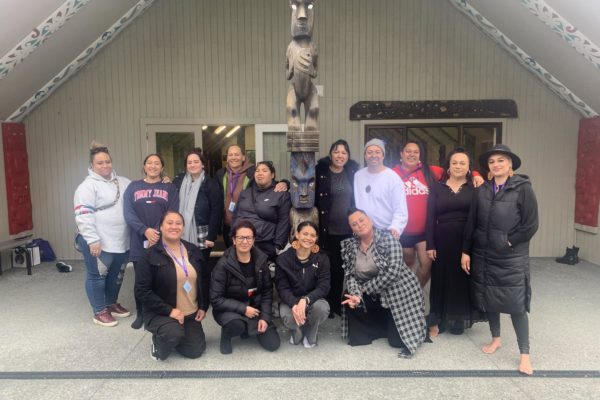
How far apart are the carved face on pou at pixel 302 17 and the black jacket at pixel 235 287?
69.3 inches

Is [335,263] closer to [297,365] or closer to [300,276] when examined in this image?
[300,276]

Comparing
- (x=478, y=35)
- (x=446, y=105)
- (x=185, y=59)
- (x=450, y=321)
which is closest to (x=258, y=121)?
(x=185, y=59)

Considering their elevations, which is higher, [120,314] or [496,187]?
[496,187]

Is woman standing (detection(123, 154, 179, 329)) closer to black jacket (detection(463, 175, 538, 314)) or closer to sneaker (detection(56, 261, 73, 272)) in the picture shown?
sneaker (detection(56, 261, 73, 272))

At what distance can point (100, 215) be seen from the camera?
3.59 meters

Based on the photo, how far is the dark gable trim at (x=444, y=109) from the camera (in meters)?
5.73

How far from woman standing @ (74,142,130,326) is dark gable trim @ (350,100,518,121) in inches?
140

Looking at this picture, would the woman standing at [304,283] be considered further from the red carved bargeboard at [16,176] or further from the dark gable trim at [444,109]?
the red carved bargeboard at [16,176]

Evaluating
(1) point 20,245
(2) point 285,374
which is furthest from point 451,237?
(1) point 20,245

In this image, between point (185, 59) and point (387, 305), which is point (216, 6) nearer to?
point (185, 59)

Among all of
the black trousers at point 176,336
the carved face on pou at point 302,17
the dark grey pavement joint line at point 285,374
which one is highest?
the carved face on pou at point 302,17

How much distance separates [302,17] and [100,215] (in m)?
2.33

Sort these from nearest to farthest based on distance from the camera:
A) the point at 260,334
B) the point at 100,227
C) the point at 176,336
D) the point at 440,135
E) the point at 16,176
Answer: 1. the point at 176,336
2. the point at 260,334
3. the point at 100,227
4. the point at 16,176
5. the point at 440,135

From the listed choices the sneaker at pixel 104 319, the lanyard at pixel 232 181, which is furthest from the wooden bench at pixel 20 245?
the lanyard at pixel 232 181
